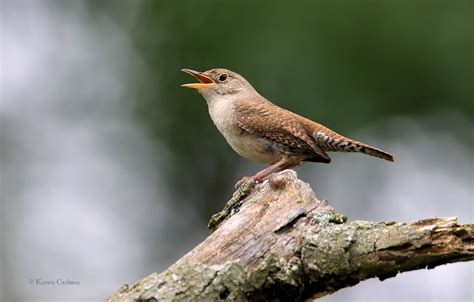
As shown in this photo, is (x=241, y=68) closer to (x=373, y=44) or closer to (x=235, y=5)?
(x=235, y=5)

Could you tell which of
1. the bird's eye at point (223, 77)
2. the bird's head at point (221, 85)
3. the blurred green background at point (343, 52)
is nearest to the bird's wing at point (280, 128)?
the bird's head at point (221, 85)

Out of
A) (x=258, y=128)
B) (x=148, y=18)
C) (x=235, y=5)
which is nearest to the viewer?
(x=258, y=128)

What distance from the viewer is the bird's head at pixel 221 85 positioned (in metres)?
6.66

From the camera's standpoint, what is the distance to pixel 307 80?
25.4 feet

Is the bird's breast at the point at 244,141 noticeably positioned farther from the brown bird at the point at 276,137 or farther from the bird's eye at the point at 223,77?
the bird's eye at the point at 223,77

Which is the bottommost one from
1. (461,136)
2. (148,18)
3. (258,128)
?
(258,128)

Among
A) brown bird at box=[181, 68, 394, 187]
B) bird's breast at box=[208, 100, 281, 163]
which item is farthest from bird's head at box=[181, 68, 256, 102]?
bird's breast at box=[208, 100, 281, 163]

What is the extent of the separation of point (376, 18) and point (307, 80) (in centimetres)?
89

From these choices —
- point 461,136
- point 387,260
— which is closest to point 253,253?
point 387,260

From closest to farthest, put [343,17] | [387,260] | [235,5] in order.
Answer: [387,260] < [343,17] < [235,5]

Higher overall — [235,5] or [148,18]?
[148,18]

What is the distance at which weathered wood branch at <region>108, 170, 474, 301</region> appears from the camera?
3.37m

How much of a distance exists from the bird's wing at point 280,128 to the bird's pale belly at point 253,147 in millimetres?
59

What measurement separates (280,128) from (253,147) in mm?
263
